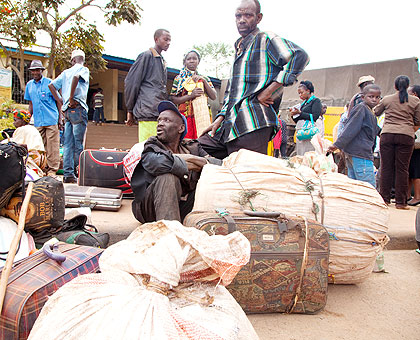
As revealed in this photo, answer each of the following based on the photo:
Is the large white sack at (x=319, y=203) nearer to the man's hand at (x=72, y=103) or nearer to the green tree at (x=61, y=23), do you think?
the man's hand at (x=72, y=103)

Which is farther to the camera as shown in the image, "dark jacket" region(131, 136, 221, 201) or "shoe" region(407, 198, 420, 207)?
"shoe" region(407, 198, 420, 207)

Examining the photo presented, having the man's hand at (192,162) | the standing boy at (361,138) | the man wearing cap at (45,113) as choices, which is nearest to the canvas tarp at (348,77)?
the standing boy at (361,138)

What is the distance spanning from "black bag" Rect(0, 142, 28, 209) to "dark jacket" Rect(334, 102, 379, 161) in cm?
338

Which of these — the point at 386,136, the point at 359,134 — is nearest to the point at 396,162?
the point at 386,136

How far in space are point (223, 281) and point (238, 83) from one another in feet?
7.43

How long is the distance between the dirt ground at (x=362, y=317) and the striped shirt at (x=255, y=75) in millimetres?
1510

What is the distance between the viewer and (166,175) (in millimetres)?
2561

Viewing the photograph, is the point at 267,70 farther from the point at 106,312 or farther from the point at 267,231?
the point at 106,312

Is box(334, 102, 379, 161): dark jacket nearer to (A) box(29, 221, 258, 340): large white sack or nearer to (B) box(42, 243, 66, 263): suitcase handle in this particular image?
(A) box(29, 221, 258, 340): large white sack

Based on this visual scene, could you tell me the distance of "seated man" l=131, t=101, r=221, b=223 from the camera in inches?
99.2

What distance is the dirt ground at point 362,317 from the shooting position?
1.90 meters

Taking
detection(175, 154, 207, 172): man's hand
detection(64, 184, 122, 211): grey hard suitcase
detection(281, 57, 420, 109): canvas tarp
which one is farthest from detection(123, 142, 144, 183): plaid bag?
detection(281, 57, 420, 109): canvas tarp

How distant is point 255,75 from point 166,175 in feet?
4.20

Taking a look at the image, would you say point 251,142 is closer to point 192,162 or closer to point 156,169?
point 192,162
